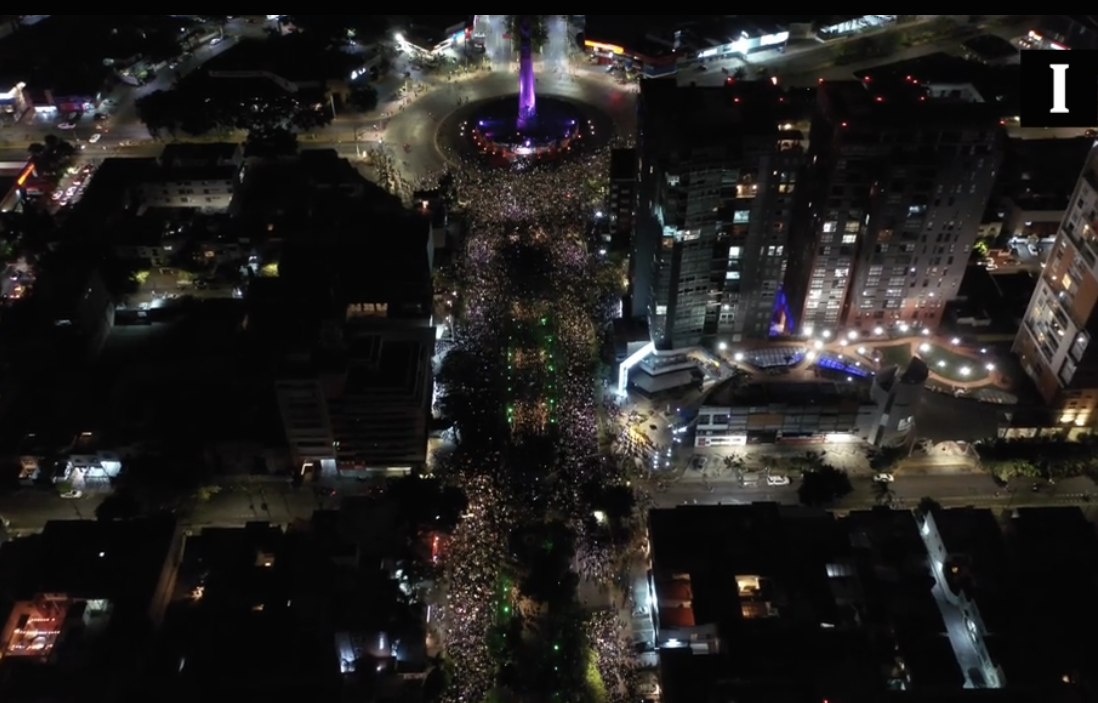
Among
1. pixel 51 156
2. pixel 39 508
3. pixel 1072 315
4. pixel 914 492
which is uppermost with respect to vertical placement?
pixel 1072 315

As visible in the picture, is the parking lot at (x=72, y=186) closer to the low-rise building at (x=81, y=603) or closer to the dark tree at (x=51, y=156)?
the dark tree at (x=51, y=156)

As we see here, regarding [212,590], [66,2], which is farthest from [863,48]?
[66,2]

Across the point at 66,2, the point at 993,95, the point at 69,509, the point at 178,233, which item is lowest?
the point at 69,509

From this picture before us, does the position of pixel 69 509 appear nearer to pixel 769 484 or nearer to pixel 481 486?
pixel 481 486

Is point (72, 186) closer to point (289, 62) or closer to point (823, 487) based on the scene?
point (289, 62)

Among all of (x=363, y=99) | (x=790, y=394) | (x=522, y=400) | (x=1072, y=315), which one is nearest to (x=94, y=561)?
(x=522, y=400)

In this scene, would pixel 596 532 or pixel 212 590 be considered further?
pixel 596 532

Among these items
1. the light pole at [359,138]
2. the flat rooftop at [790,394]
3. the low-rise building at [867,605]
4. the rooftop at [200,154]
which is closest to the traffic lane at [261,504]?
the low-rise building at [867,605]
